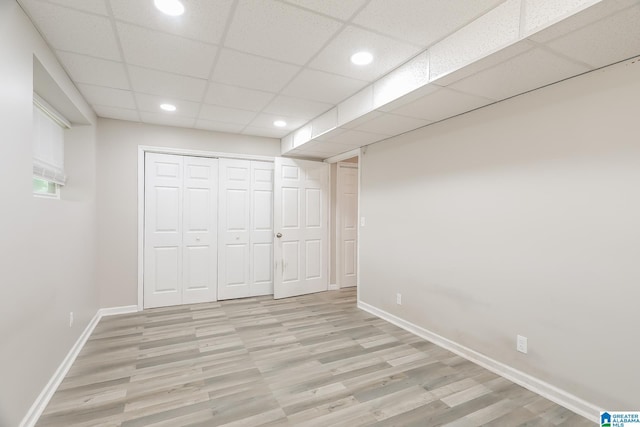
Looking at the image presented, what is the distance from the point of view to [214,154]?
4.41 m

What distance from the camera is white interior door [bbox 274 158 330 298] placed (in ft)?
15.3

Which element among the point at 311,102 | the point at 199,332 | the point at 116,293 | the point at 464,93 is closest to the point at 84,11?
the point at 311,102

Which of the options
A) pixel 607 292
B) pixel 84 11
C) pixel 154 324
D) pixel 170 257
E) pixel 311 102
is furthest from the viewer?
pixel 170 257

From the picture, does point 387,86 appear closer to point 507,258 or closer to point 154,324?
point 507,258

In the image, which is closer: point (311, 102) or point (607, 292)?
point (607, 292)

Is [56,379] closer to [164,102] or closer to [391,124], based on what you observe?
[164,102]

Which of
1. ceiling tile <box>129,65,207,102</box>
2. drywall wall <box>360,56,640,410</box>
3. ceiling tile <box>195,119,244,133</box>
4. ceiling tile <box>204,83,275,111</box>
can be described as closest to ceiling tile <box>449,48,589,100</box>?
drywall wall <box>360,56,640,410</box>

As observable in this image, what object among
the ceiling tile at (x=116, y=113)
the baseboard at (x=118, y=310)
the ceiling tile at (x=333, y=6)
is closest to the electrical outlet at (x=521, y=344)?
the ceiling tile at (x=333, y=6)

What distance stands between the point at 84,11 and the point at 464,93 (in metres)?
2.53

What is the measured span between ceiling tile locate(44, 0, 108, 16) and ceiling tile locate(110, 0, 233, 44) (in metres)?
0.06

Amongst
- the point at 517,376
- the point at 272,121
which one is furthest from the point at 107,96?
the point at 517,376

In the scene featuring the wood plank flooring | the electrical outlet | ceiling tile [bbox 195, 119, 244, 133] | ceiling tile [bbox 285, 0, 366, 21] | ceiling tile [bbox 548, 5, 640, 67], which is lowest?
the wood plank flooring

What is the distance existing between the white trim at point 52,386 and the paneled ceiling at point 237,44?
2343mm

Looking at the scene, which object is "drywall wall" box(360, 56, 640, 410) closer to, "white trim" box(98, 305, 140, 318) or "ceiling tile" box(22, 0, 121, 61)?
"ceiling tile" box(22, 0, 121, 61)
